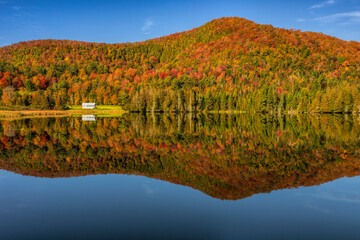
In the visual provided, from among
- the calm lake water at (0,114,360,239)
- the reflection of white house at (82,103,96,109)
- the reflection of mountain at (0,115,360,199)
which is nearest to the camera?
the calm lake water at (0,114,360,239)

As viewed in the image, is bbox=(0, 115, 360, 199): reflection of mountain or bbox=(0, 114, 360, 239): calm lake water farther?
bbox=(0, 115, 360, 199): reflection of mountain

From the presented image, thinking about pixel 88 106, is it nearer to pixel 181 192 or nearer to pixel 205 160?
pixel 205 160

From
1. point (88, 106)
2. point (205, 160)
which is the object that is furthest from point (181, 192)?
point (88, 106)

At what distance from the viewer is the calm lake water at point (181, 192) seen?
1059 centimetres

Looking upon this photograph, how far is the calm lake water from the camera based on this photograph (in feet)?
34.8

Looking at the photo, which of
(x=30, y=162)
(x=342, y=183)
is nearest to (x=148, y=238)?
(x=342, y=183)

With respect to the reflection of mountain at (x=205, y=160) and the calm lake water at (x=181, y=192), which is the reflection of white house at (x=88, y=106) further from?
the calm lake water at (x=181, y=192)

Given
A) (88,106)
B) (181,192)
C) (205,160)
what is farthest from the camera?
(88,106)

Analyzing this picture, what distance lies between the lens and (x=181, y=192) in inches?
581

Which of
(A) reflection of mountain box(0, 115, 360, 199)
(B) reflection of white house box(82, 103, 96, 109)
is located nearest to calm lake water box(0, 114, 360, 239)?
(A) reflection of mountain box(0, 115, 360, 199)

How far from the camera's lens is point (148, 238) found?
32.2 feet

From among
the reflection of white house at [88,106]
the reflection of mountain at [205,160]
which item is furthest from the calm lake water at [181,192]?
the reflection of white house at [88,106]

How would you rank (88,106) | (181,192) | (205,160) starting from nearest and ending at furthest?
(181,192) → (205,160) → (88,106)

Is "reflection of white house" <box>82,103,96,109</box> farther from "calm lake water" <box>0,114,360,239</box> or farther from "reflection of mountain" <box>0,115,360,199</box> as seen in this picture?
"calm lake water" <box>0,114,360,239</box>
